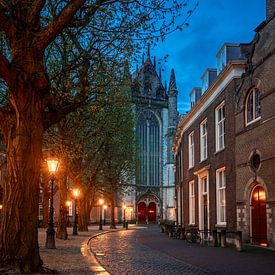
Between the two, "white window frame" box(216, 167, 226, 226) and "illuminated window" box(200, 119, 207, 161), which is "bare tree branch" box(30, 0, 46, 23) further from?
"illuminated window" box(200, 119, 207, 161)

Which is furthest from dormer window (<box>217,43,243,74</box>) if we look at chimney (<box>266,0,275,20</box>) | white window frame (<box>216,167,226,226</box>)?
white window frame (<box>216,167,226,226</box>)

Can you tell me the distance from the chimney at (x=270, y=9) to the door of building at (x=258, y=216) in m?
6.65

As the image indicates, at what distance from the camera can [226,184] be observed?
904 inches

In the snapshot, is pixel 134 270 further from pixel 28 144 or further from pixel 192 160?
pixel 192 160

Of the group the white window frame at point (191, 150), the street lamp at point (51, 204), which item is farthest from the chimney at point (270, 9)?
the white window frame at point (191, 150)

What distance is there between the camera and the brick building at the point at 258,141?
1806 cm

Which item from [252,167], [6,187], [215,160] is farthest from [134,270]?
[215,160]

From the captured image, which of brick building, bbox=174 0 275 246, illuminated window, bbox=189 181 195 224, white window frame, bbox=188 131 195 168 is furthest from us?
white window frame, bbox=188 131 195 168

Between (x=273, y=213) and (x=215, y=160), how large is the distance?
7.68 m

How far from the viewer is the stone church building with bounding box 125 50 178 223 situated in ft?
276

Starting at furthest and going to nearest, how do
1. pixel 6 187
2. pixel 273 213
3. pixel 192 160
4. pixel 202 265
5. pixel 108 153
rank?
pixel 108 153 < pixel 192 160 < pixel 273 213 < pixel 202 265 < pixel 6 187

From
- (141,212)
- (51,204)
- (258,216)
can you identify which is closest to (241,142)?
(258,216)

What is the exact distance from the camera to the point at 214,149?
25.4m

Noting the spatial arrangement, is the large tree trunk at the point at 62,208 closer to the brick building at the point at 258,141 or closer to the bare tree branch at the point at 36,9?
the brick building at the point at 258,141
